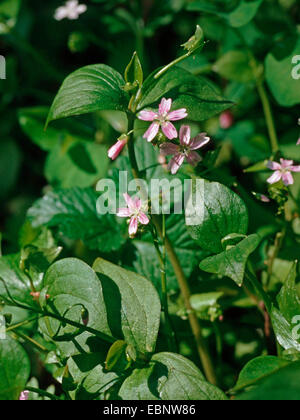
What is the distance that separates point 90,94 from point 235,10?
89cm

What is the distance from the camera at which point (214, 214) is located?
980 millimetres

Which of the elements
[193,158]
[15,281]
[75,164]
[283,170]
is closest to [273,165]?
[283,170]

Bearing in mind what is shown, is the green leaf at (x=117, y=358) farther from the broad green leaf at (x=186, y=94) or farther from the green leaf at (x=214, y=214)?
the broad green leaf at (x=186, y=94)

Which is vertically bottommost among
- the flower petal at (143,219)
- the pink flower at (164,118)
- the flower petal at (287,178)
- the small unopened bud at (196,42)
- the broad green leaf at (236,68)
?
the flower petal at (143,219)

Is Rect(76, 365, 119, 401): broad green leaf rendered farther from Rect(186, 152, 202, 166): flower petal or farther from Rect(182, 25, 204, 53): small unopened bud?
Rect(182, 25, 204, 53): small unopened bud

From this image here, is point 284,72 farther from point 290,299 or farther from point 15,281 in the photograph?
point 15,281

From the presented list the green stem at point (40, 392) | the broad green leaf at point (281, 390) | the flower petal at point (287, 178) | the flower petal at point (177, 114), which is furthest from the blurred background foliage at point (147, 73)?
the broad green leaf at point (281, 390)

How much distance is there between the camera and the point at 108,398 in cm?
98

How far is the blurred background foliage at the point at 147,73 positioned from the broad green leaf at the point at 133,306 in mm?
241

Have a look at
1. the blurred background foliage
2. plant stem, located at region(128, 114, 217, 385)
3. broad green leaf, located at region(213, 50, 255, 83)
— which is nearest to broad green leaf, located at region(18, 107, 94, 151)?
the blurred background foliage

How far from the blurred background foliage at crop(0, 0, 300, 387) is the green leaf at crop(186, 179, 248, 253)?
0.51 feet

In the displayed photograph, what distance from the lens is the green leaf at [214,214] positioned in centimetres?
97

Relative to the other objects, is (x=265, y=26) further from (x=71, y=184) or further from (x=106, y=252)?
(x=106, y=252)
